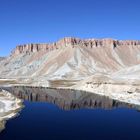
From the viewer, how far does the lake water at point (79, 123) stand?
158ft

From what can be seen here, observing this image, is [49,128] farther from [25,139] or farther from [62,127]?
[25,139]

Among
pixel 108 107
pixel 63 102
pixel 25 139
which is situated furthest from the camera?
pixel 63 102

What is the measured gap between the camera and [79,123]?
58.5 meters

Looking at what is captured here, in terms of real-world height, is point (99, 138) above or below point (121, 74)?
below

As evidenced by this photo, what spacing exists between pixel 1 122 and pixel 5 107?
52.5 feet

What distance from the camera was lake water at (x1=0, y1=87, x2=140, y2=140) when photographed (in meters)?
48.0

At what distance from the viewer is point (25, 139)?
45.5 metres

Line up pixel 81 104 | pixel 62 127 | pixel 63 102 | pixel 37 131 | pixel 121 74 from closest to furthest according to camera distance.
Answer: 1. pixel 37 131
2. pixel 62 127
3. pixel 81 104
4. pixel 63 102
5. pixel 121 74

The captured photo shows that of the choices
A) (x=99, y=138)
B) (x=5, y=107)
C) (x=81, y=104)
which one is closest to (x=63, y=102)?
(x=81, y=104)

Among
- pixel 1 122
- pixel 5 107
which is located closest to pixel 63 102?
pixel 5 107

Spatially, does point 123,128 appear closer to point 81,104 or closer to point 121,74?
point 81,104

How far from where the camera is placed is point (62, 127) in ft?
179

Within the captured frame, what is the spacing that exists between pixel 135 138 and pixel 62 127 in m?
13.4

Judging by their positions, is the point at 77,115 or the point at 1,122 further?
the point at 77,115
